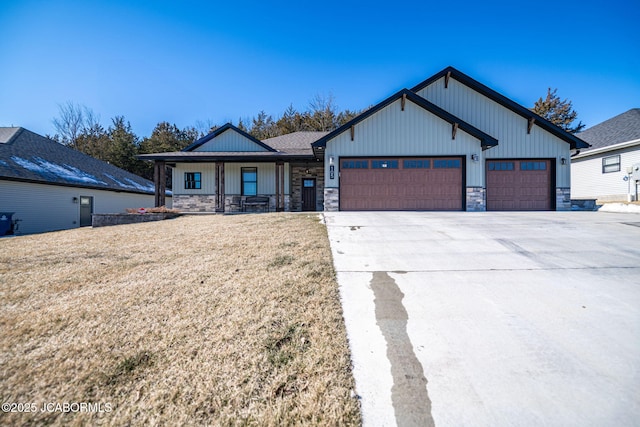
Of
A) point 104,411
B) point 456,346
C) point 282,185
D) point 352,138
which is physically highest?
point 352,138

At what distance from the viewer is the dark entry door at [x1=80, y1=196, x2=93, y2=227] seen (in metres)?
16.0

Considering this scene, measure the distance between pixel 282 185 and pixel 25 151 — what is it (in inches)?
585

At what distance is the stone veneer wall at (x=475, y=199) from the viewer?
11.2m

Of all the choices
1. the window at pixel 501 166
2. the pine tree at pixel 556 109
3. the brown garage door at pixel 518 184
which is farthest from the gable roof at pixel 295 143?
the pine tree at pixel 556 109

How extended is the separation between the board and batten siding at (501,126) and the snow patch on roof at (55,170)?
1931 cm

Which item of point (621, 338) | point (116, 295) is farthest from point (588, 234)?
point (116, 295)

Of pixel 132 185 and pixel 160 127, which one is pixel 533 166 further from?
pixel 160 127

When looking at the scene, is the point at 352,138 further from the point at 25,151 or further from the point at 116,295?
the point at 25,151

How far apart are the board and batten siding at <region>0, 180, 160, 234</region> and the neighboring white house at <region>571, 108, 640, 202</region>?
2898cm

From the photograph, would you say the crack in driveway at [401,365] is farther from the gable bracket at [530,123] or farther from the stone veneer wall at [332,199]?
the gable bracket at [530,123]

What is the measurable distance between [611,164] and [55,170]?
30.5 metres

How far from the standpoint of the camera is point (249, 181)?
49.1 feet

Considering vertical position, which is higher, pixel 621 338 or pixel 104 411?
pixel 621 338

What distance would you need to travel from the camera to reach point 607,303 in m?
2.93
